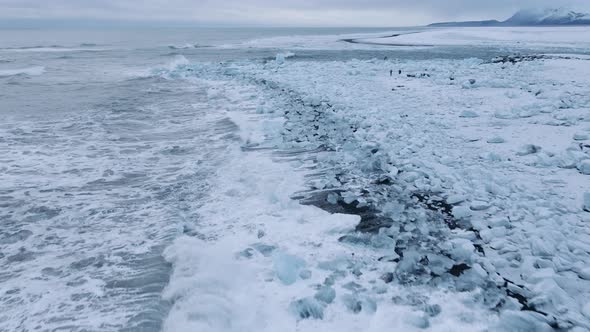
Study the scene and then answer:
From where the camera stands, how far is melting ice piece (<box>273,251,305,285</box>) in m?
3.21

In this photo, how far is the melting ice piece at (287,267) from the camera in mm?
3211

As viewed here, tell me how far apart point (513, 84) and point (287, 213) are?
368 inches

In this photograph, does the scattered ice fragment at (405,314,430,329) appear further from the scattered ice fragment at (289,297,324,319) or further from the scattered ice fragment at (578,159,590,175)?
the scattered ice fragment at (578,159,590,175)

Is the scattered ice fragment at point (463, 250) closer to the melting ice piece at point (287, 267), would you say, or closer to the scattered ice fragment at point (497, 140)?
the melting ice piece at point (287, 267)

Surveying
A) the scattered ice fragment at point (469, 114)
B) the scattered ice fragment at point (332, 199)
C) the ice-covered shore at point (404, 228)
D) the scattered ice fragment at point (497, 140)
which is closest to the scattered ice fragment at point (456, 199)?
the ice-covered shore at point (404, 228)

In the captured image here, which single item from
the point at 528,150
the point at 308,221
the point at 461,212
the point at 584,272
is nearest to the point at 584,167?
the point at 528,150

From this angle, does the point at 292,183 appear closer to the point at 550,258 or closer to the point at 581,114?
the point at 550,258

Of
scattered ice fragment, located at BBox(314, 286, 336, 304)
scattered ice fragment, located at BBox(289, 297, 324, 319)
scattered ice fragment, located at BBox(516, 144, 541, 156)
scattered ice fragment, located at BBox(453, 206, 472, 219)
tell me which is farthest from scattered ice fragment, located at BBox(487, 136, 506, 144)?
scattered ice fragment, located at BBox(289, 297, 324, 319)

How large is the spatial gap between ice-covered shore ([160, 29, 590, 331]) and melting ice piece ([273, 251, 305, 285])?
1 centimetres

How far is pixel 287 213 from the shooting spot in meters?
4.40

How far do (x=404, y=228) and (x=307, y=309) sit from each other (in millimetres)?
1511

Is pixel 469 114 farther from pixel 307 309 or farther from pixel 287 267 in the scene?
pixel 307 309

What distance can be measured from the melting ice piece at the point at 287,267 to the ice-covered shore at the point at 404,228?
0.01 metres

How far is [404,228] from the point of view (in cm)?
389
